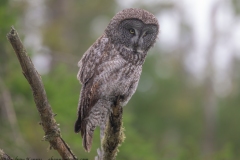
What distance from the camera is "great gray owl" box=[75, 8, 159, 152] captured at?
16.9 ft

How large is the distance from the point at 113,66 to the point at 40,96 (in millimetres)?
1346

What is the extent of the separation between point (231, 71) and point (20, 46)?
1872cm

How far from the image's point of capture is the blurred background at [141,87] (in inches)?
365

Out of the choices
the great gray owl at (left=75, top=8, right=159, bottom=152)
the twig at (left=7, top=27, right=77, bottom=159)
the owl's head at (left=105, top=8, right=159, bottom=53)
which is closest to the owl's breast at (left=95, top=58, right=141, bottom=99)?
the great gray owl at (left=75, top=8, right=159, bottom=152)

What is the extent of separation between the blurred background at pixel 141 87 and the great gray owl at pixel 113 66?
2.79 m

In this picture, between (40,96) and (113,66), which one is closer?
(40,96)

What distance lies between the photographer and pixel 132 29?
531cm

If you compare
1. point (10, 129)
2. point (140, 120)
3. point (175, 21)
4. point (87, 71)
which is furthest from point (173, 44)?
point (87, 71)

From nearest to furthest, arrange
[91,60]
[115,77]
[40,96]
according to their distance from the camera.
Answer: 1. [40,96]
2. [115,77]
3. [91,60]

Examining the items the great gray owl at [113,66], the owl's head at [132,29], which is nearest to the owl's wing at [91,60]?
the great gray owl at [113,66]

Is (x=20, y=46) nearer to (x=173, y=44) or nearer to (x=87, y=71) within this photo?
(x=87, y=71)

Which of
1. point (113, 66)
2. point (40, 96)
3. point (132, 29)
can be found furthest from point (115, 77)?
point (40, 96)

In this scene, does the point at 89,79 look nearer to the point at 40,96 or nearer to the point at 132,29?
the point at 132,29

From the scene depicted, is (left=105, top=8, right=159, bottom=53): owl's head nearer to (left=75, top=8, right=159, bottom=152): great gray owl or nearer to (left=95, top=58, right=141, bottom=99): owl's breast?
(left=75, top=8, right=159, bottom=152): great gray owl
